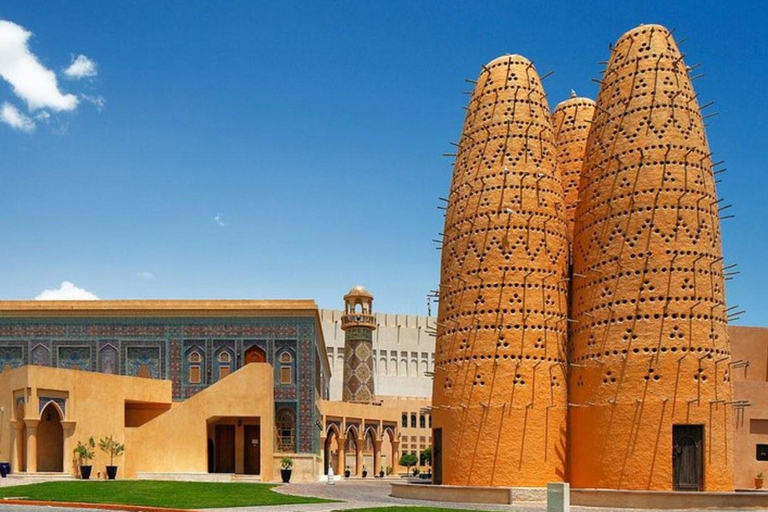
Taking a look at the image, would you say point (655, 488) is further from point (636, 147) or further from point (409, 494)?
point (636, 147)

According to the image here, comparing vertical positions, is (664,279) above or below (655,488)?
above

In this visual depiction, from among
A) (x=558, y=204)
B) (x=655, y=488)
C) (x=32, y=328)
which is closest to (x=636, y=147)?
(x=558, y=204)

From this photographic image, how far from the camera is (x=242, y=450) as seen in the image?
143ft

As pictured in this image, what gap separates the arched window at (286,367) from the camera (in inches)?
1799

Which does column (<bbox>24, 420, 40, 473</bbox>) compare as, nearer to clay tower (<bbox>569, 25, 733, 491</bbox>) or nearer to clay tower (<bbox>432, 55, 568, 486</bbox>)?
clay tower (<bbox>432, 55, 568, 486</bbox>)

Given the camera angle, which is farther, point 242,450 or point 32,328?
point 32,328

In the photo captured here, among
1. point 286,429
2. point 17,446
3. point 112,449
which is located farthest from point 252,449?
point 17,446

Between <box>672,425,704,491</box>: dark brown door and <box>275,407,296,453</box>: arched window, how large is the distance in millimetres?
21247

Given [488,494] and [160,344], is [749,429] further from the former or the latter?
[160,344]

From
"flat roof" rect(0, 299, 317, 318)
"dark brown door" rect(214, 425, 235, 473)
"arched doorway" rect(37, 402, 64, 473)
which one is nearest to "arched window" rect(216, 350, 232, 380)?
"flat roof" rect(0, 299, 317, 318)

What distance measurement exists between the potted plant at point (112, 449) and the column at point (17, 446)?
2.99m

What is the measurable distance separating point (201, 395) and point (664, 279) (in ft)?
68.4

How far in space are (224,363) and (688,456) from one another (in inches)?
975

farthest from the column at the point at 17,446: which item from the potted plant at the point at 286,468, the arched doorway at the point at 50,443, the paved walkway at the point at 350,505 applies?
the potted plant at the point at 286,468
